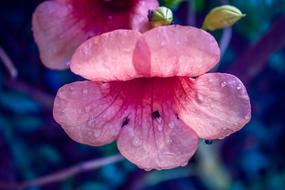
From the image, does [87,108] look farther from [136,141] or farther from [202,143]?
[202,143]

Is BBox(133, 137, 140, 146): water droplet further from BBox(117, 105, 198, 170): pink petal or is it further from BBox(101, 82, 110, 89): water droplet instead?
BBox(101, 82, 110, 89): water droplet

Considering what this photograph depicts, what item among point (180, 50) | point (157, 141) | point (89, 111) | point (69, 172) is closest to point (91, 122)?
point (89, 111)

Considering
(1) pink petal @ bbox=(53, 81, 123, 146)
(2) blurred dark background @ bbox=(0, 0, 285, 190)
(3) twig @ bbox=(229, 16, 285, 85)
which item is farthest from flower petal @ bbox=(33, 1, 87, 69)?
(3) twig @ bbox=(229, 16, 285, 85)

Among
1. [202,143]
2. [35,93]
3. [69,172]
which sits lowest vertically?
Result: [202,143]

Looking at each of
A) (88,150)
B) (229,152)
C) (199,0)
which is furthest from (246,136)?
(199,0)

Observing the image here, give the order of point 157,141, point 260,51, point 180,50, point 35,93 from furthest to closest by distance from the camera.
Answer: point 35,93 < point 260,51 < point 157,141 < point 180,50

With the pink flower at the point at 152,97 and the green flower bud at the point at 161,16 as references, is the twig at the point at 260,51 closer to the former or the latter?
the pink flower at the point at 152,97

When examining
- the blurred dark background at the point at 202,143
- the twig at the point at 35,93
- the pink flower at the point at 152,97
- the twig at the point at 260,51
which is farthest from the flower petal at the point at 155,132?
the twig at the point at 35,93
